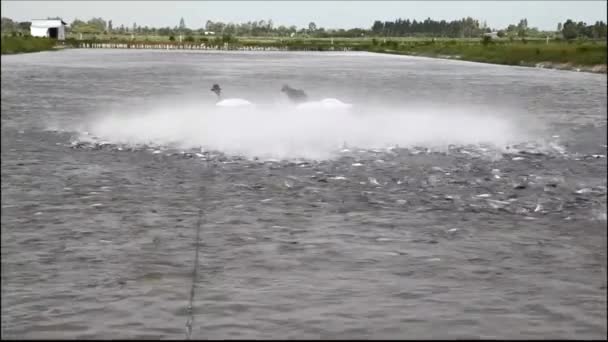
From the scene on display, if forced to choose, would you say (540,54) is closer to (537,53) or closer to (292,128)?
(537,53)


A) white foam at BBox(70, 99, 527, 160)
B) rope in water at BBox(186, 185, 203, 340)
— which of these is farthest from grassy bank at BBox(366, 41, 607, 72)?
rope in water at BBox(186, 185, 203, 340)

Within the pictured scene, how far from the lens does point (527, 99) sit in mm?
57250

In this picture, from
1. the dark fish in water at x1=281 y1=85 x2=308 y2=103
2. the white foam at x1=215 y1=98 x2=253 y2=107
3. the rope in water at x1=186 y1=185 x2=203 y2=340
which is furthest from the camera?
the dark fish in water at x1=281 y1=85 x2=308 y2=103

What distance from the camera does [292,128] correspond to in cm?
3391

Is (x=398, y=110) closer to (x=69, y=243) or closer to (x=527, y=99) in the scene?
(x=527, y=99)

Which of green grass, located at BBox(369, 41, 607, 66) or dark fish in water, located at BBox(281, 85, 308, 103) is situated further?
green grass, located at BBox(369, 41, 607, 66)

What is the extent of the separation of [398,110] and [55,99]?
19.8 m

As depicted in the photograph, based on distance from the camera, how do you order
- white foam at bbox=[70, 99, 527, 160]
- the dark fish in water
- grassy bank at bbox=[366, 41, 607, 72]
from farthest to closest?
1. grassy bank at bbox=[366, 41, 607, 72]
2. the dark fish in water
3. white foam at bbox=[70, 99, 527, 160]

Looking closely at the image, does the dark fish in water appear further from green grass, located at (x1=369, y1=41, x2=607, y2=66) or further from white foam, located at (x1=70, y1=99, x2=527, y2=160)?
green grass, located at (x1=369, y1=41, x2=607, y2=66)

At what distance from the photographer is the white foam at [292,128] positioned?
28.8 m

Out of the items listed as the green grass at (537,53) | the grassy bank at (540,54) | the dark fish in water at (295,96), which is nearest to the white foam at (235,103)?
the dark fish in water at (295,96)

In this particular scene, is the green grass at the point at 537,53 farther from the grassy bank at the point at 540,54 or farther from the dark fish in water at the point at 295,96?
the dark fish in water at the point at 295,96

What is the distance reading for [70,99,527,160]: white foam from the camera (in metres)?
28.8

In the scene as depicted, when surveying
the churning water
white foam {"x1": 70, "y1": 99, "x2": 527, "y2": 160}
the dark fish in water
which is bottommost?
white foam {"x1": 70, "y1": 99, "x2": 527, "y2": 160}
